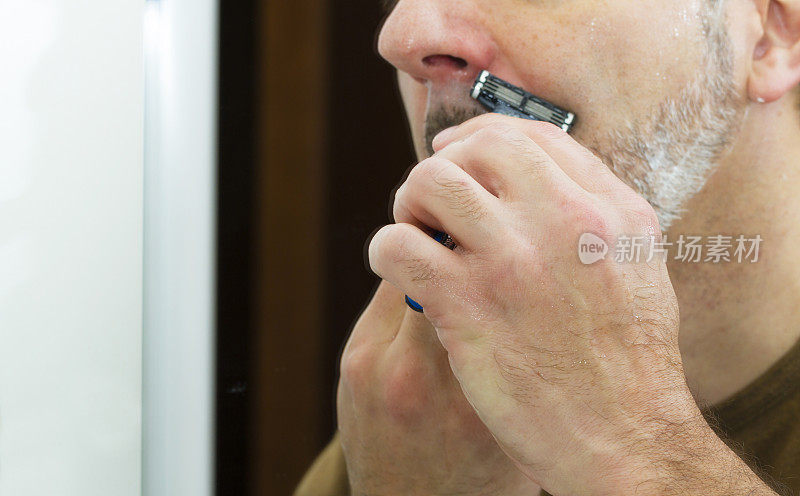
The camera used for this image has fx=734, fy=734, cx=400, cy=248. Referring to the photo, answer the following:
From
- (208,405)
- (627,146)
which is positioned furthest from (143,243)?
(627,146)

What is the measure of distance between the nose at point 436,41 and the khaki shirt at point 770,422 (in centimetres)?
37

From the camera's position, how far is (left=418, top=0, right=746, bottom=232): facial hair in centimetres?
63

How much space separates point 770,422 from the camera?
2.07 feet

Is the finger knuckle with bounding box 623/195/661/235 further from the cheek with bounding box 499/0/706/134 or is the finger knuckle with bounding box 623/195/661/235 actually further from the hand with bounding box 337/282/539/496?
the hand with bounding box 337/282/539/496

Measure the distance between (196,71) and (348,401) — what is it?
0.38 m


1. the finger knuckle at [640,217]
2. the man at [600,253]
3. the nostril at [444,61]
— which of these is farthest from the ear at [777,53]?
the nostril at [444,61]

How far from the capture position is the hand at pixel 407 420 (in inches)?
27.7

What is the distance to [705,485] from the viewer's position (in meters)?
0.55

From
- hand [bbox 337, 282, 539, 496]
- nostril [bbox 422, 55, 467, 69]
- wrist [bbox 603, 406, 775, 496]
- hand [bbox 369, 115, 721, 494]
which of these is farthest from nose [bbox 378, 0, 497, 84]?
wrist [bbox 603, 406, 775, 496]

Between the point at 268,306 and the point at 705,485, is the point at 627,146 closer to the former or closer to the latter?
the point at 705,485

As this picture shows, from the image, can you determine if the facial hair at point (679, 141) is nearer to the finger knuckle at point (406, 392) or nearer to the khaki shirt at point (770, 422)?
the khaki shirt at point (770, 422)

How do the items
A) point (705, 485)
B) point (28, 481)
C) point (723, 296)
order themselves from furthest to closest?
1. point (28, 481)
2. point (723, 296)
3. point (705, 485)

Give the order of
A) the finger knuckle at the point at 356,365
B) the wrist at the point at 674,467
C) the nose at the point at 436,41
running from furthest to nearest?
the finger knuckle at the point at 356,365
the nose at the point at 436,41
the wrist at the point at 674,467

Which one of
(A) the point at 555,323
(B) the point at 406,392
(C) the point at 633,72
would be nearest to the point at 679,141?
(C) the point at 633,72
